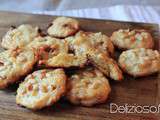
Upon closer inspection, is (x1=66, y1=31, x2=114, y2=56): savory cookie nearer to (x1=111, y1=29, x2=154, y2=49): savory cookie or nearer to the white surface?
(x1=111, y1=29, x2=154, y2=49): savory cookie

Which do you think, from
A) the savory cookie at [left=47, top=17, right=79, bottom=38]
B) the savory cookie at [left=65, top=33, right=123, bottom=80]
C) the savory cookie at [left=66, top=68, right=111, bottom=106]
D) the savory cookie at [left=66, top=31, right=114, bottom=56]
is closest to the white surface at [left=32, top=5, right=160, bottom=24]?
the savory cookie at [left=47, top=17, right=79, bottom=38]

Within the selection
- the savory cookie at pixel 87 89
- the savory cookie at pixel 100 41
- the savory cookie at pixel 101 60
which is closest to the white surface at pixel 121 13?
the savory cookie at pixel 100 41

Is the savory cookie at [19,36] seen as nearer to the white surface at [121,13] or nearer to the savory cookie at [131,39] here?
the savory cookie at [131,39]

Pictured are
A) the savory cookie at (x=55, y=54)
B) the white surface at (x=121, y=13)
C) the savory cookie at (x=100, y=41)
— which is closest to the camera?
the savory cookie at (x=55, y=54)

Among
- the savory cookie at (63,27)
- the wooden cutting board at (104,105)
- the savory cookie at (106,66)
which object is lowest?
the wooden cutting board at (104,105)

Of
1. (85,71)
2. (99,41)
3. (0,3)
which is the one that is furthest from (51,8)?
(85,71)
